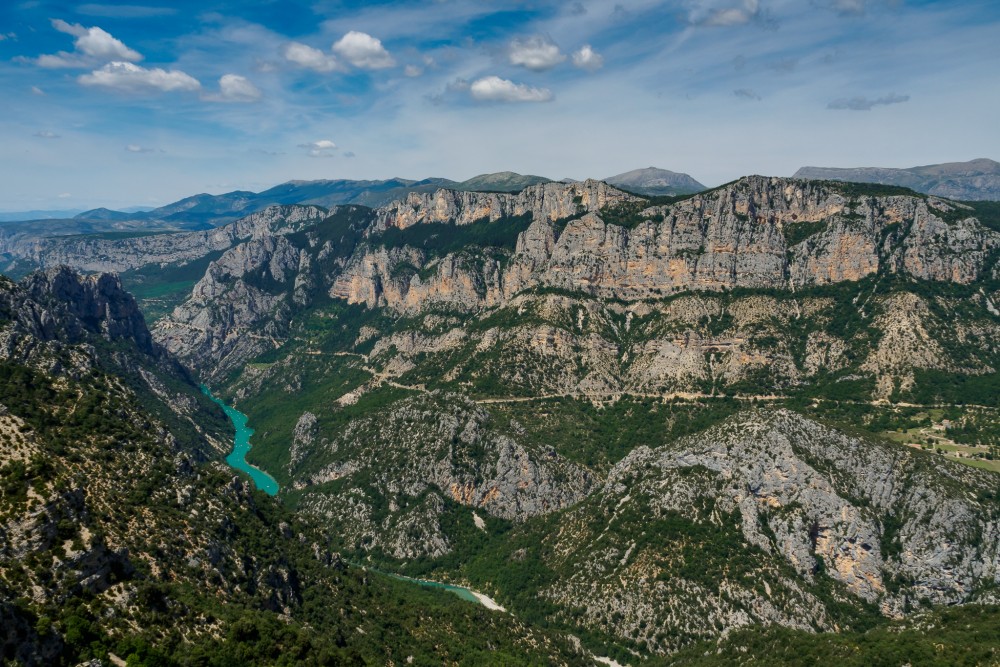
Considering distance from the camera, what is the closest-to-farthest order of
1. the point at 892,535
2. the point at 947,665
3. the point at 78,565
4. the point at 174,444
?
the point at 78,565 → the point at 947,665 → the point at 174,444 → the point at 892,535

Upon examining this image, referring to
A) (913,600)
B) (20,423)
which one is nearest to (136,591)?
(20,423)

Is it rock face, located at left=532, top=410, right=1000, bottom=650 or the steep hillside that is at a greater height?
the steep hillside

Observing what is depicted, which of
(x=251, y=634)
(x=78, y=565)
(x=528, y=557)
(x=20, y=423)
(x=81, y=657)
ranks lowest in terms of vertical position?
(x=528, y=557)

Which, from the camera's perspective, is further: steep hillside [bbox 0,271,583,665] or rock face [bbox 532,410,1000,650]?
rock face [bbox 532,410,1000,650]

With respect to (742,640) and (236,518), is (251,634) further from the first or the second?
(742,640)

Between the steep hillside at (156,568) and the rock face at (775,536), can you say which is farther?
the rock face at (775,536)

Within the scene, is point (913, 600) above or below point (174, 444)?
below

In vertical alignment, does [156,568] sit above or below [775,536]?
above

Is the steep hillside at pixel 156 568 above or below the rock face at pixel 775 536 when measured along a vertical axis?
above
